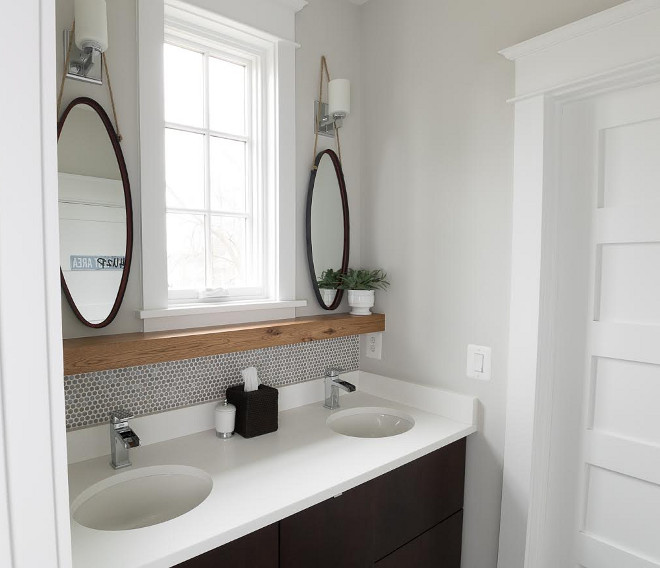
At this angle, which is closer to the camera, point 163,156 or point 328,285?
point 163,156

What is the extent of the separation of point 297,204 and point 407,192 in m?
0.47

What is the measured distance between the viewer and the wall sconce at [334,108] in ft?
6.36

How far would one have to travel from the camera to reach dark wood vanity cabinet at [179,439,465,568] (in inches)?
45.8

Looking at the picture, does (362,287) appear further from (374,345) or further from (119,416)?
(119,416)

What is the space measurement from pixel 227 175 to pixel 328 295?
2.15 ft

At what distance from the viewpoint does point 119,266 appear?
1472mm

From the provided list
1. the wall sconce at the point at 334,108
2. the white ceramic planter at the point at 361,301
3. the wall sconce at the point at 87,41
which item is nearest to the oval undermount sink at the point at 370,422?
the white ceramic planter at the point at 361,301

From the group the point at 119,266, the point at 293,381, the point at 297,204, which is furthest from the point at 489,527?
the point at 119,266

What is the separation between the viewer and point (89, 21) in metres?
1.30

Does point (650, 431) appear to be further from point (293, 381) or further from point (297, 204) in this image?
point (297, 204)

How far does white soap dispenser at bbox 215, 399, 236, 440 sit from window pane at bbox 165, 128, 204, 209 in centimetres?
74

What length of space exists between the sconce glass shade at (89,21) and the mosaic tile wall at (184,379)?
97 centimetres

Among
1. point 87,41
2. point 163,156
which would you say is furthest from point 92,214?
point 87,41

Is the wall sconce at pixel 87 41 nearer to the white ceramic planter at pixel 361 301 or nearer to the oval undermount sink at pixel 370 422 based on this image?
the white ceramic planter at pixel 361 301
